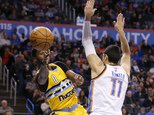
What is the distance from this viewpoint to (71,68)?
14.3 meters

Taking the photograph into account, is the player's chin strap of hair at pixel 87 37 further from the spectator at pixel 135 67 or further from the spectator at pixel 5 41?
the spectator at pixel 135 67

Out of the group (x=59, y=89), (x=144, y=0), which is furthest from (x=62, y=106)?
(x=144, y=0)

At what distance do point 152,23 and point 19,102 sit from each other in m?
11.8

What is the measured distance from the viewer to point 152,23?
21.7 metres

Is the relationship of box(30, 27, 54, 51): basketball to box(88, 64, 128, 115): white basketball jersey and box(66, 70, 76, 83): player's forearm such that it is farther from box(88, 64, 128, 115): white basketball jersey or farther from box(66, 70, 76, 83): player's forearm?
box(88, 64, 128, 115): white basketball jersey

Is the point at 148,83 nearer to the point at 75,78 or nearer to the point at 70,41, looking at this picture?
the point at 70,41

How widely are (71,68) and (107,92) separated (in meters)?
10.2

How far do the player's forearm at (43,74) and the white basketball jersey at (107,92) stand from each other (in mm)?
1002

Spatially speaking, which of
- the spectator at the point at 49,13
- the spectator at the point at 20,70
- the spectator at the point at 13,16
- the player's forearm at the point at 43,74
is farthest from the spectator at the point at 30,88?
the player's forearm at the point at 43,74

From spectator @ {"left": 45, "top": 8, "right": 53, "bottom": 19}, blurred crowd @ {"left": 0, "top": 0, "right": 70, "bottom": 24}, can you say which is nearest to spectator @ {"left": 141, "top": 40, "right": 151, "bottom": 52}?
blurred crowd @ {"left": 0, "top": 0, "right": 70, "bottom": 24}

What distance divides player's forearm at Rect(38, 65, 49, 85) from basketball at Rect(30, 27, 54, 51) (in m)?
0.54

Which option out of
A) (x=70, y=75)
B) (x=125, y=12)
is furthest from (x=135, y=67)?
(x=70, y=75)

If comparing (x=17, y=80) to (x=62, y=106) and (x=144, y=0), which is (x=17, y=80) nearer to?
(x=62, y=106)

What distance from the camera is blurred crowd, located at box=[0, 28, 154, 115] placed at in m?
13.3
